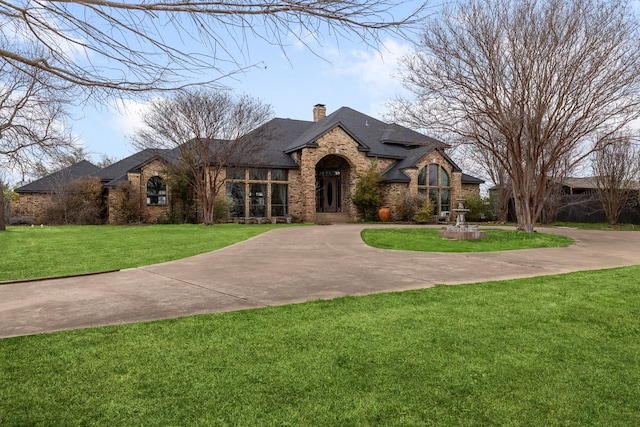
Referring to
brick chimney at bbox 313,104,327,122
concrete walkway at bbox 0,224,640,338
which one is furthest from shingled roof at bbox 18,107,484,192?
concrete walkway at bbox 0,224,640,338

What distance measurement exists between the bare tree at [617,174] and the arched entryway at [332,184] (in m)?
14.8

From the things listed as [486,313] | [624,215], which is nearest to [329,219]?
[624,215]

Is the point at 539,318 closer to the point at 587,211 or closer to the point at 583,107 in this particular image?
the point at 583,107

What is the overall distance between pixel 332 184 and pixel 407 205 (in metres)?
6.07

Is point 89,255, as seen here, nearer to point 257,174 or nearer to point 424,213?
point 257,174

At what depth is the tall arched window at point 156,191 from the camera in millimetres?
26031

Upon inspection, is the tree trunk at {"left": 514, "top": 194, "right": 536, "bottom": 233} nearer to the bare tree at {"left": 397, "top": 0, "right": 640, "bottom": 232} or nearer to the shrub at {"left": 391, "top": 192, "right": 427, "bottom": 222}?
the bare tree at {"left": 397, "top": 0, "right": 640, "bottom": 232}

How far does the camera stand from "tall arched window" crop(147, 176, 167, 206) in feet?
85.4

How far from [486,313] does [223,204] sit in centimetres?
2147

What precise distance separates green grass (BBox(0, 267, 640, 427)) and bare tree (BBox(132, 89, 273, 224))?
1872 cm

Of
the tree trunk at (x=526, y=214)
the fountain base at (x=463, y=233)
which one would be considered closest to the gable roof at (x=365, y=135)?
the tree trunk at (x=526, y=214)

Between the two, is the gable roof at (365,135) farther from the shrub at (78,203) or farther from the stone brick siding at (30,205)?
the stone brick siding at (30,205)

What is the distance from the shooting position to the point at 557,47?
13922mm

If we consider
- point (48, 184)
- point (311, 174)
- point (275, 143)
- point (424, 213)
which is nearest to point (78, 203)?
point (48, 184)
